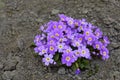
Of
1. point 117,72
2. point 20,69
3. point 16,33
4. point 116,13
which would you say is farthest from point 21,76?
point 116,13

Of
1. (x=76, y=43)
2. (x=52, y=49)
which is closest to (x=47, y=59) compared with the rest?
(x=52, y=49)

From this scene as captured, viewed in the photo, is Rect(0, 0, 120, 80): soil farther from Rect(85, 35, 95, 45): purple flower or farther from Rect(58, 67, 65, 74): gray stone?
Rect(85, 35, 95, 45): purple flower

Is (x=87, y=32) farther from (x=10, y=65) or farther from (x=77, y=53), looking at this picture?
(x=10, y=65)

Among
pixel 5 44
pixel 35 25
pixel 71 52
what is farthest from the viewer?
pixel 35 25

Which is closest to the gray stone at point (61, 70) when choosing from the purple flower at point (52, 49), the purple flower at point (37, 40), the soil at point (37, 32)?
the soil at point (37, 32)

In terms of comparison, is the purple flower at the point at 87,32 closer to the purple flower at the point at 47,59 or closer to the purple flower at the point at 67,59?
the purple flower at the point at 67,59

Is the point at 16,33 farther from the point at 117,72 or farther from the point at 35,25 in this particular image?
the point at 117,72

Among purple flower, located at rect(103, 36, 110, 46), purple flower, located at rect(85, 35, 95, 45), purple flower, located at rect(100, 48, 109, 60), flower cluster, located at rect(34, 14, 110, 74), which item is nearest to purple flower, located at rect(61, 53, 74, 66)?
flower cluster, located at rect(34, 14, 110, 74)
